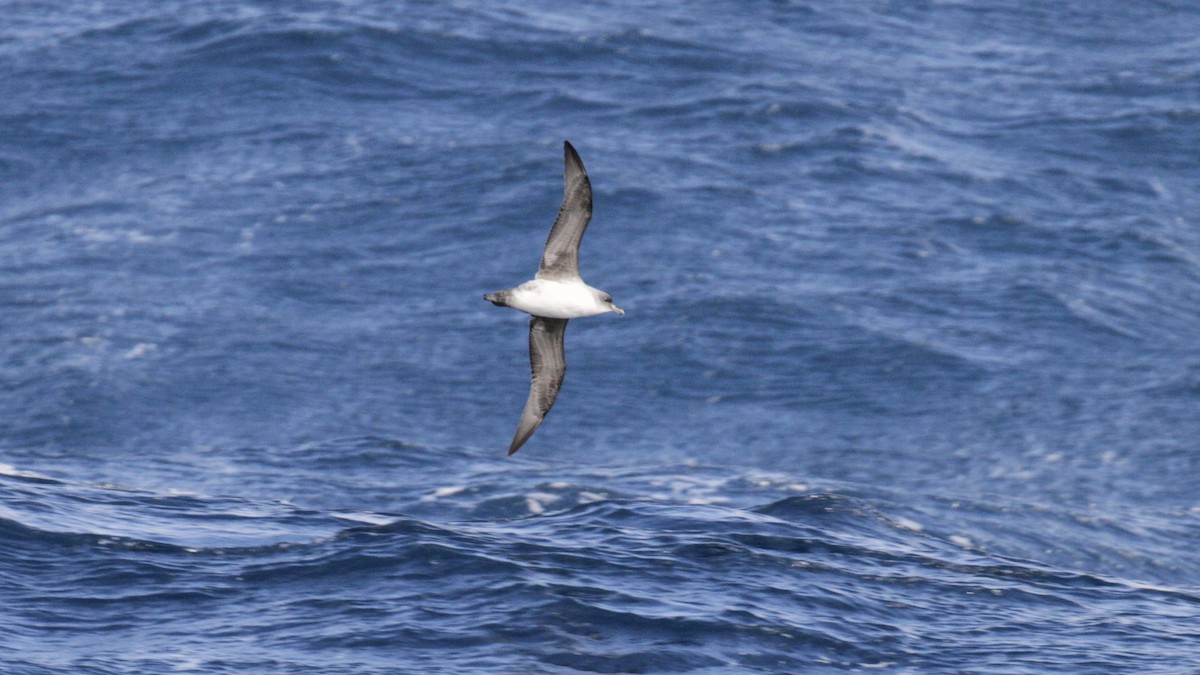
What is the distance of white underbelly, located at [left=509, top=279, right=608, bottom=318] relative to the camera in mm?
16062

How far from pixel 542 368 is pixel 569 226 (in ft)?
7.08

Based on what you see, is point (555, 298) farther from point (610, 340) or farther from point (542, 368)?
point (610, 340)

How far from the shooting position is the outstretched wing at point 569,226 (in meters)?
15.6

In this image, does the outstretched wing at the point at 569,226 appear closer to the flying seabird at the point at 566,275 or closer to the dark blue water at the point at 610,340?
the flying seabird at the point at 566,275

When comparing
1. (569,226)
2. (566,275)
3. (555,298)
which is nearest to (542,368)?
(555,298)

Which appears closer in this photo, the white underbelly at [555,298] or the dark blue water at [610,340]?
the white underbelly at [555,298]

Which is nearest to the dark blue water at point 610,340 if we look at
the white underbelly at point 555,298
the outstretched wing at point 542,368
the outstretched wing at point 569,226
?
the outstretched wing at point 542,368

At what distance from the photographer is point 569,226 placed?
15992mm

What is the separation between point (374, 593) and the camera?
63.9 ft

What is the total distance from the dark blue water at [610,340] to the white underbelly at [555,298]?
398cm

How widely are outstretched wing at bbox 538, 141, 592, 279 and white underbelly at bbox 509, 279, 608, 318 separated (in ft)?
0.32

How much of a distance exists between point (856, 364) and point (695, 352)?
287 cm

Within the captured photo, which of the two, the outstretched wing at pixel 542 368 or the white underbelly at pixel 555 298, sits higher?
the white underbelly at pixel 555 298

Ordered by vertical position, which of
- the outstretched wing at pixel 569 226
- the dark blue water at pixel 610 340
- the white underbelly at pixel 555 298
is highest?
the outstretched wing at pixel 569 226
